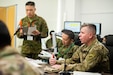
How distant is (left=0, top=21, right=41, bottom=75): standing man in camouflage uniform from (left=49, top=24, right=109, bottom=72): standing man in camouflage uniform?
1.42 metres

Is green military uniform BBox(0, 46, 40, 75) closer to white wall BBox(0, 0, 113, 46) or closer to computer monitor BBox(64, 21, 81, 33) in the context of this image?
computer monitor BBox(64, 21, 81, 33)

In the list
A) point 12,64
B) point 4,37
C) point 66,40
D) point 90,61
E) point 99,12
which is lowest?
point 90,61

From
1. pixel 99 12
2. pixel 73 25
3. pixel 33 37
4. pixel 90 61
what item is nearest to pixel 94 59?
pixel 90 61

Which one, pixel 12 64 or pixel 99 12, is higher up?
pixel 99 12

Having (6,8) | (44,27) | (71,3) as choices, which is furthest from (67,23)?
(44,27)

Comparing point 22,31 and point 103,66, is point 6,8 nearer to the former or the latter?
point 22,31

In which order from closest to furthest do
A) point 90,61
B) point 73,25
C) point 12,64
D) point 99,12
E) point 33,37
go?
point 12,64 → point 90,61 → point 33,37 → point 73,25 → point 99,12

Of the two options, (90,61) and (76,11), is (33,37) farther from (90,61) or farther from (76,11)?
(76,11)

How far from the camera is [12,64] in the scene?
89 centimetres

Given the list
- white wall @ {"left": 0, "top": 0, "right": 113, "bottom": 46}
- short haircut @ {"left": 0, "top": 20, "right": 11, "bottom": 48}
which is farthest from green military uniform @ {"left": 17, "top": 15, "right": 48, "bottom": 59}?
white wall @ {"left": 0, "top": 0, "right": 113, "bottom": 46}

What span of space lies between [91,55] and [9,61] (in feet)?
4.97

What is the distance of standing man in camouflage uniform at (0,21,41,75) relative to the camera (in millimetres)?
879

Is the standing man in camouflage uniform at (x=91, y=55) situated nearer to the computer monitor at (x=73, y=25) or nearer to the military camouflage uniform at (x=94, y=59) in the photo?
the military camouflage uniform at (x=94, y=59)

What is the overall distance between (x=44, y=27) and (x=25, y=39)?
316 mm
